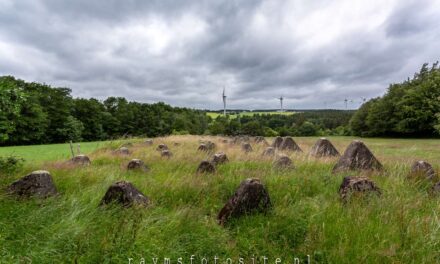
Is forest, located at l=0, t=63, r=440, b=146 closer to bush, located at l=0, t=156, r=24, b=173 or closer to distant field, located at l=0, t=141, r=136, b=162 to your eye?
distant field, located at l=0, t=141, r=136, b=162

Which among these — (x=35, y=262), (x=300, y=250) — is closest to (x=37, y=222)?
(x=35, y=262)

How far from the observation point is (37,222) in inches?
147

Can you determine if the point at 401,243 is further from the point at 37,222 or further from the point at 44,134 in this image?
the point at 44,134

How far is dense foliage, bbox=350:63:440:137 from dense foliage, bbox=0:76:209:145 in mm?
40394

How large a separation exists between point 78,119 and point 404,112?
65.2 m

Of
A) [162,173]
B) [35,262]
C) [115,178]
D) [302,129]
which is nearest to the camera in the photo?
[35,262]

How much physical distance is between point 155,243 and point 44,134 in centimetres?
5693

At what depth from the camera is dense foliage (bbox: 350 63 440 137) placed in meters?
42.9

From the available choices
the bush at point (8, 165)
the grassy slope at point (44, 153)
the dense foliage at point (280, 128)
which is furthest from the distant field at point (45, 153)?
the dense foliage at point (280, 128)

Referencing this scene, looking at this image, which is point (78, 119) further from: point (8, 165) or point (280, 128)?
point (8, 165)

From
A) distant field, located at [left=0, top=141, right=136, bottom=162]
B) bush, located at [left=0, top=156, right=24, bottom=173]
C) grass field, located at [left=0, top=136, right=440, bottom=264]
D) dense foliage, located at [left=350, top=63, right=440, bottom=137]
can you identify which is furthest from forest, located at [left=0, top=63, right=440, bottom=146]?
grass field, located at [left=0, top=136, right=440, bottom=264]

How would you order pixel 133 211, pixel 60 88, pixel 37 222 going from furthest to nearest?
pixel 60 88 < pixel 133 211 < pixel 37 222

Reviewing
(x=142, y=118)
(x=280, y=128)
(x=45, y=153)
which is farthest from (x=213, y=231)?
(x=142, y=118)

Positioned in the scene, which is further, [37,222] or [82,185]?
[82,185]
